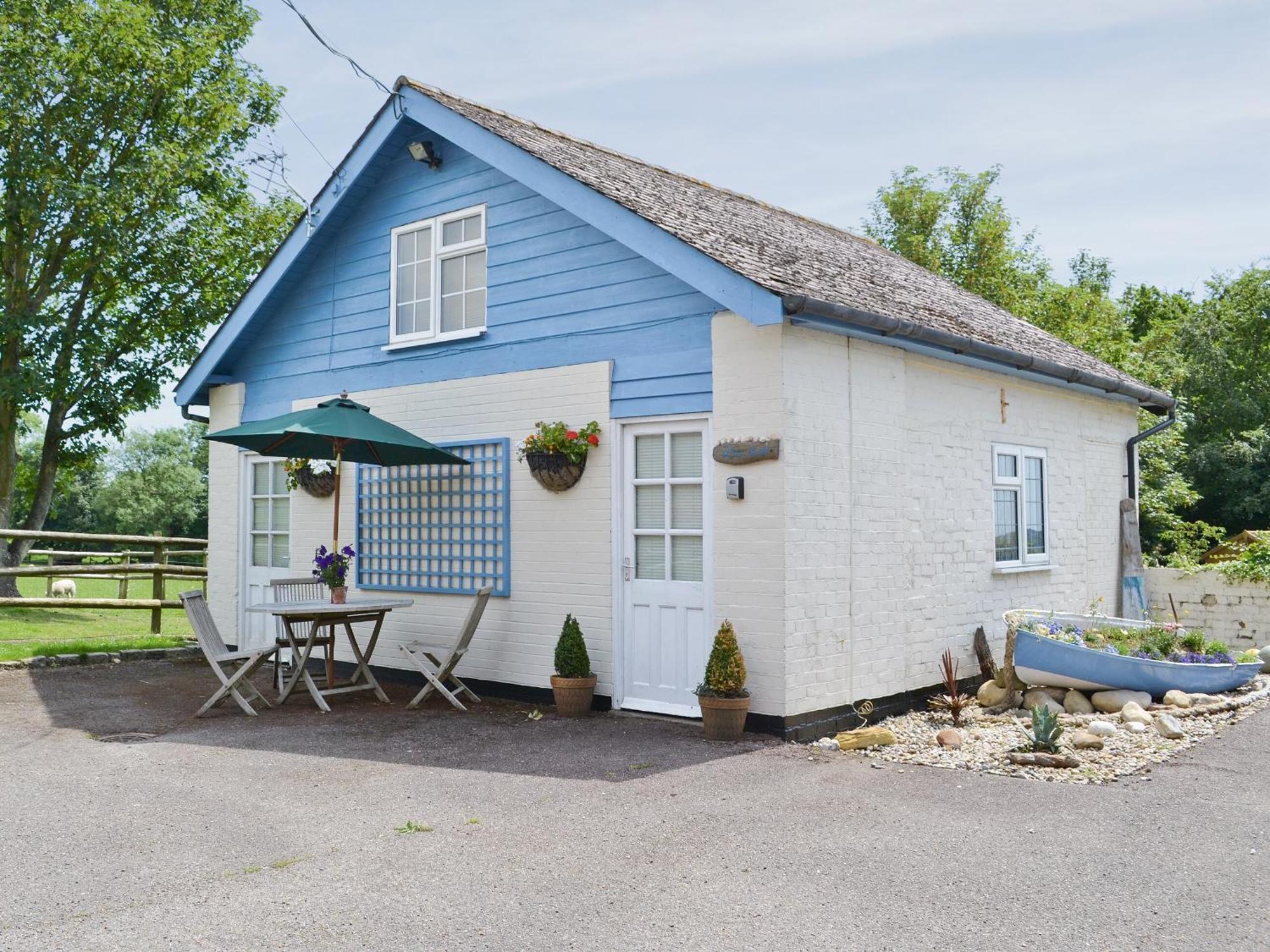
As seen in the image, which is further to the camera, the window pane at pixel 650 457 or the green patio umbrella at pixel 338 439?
the green patio umbrella at pixel 338 439

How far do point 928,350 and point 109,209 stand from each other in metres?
14.4

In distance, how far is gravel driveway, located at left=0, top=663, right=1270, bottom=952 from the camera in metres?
4.20

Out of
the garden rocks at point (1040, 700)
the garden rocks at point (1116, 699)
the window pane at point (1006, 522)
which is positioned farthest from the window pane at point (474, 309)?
the garden rocks at point (1116, 699)

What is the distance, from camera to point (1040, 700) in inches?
355

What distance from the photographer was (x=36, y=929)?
413 centimetres

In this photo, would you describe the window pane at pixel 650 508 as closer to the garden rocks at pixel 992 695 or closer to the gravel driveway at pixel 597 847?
the gravel driveway at pixel 597 847

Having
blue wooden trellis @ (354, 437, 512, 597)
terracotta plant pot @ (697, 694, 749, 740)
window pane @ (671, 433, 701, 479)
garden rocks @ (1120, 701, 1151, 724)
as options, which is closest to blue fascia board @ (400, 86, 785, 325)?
window pane @ (671, 433, 701, 479)

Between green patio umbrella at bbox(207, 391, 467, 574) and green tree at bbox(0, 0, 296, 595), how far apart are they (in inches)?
393

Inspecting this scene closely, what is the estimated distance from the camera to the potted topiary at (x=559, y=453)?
8883 millimetres

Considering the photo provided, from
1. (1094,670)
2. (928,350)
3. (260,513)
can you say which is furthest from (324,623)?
(1094,670)

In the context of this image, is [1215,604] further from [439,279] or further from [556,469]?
[439,279]

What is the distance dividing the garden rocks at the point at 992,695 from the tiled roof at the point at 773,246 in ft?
9.92

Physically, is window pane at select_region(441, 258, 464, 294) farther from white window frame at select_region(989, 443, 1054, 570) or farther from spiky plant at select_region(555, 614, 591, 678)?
white window frame at select_region(989, 443, 1054, 570)

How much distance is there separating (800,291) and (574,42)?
3.05 meters
